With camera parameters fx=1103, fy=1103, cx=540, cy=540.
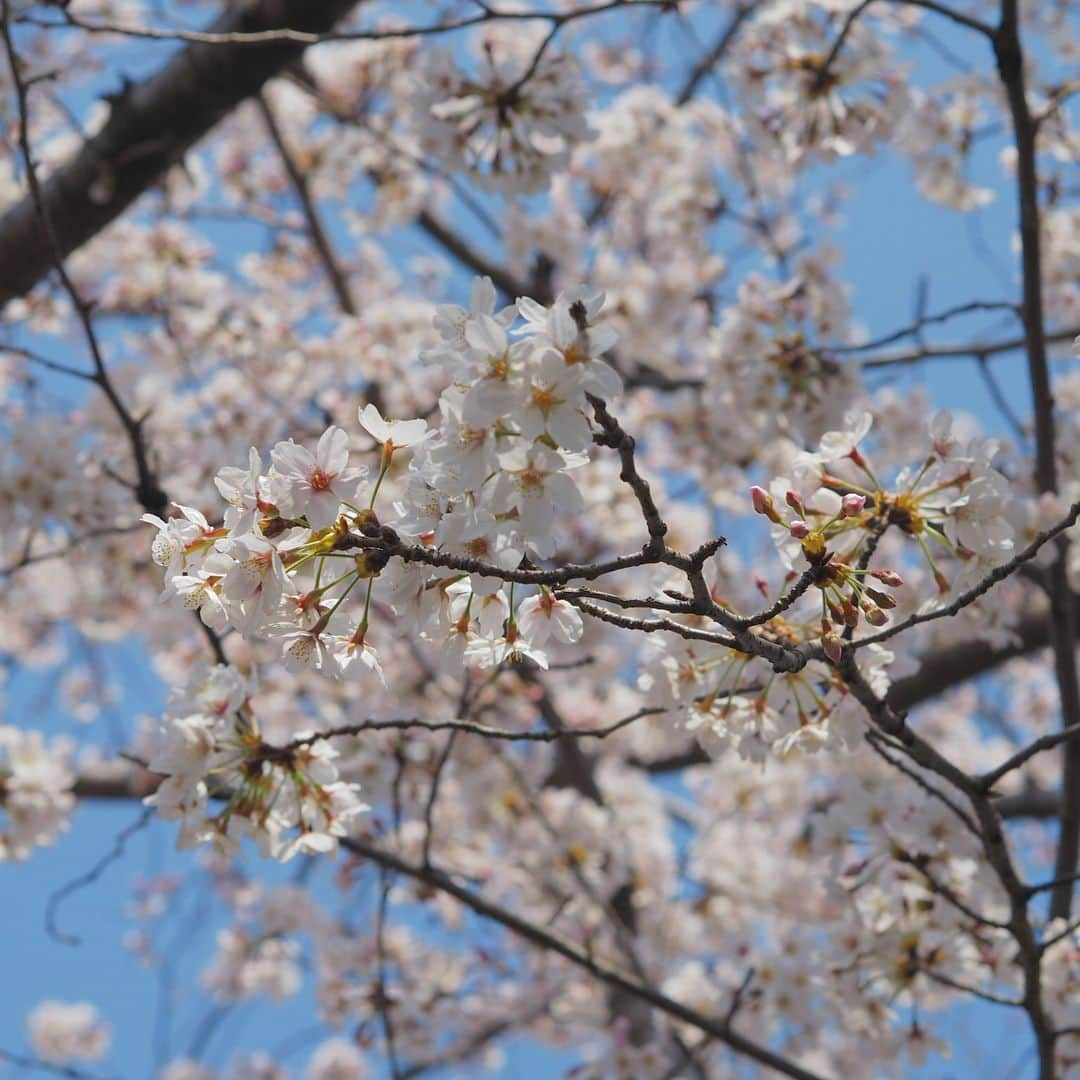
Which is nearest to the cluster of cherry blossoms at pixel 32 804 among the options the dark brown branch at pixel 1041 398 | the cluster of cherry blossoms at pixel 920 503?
the cluster of cherry blossoms at pixel 920 503

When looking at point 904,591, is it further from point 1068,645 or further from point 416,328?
point 416,328

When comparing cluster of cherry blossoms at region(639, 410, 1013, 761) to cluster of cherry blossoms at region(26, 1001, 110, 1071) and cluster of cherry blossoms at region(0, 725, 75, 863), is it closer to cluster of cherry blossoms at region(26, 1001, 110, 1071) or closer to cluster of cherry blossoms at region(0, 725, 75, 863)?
cluster of cherry blossoms at region(0, 725, 75, 863)

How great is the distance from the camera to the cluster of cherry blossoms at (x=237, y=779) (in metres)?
1.63

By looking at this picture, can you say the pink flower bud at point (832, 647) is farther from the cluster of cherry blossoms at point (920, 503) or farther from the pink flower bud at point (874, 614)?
the cluster of cherry blossoms at point (920, 503)

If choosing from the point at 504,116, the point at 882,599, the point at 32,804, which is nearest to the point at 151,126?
the point at 504,116

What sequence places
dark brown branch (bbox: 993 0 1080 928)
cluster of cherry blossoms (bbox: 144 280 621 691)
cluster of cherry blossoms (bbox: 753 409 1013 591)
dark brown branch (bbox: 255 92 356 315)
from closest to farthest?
cluster of cherry blossoms (bbox: 144 280 621 691)
cluster of cherry blossoms (bbox: 753 409 1013 591)
dark brown branch (bbox: 993 0 1080 928)
dark brown branch (bbox: 255 92 356 315)

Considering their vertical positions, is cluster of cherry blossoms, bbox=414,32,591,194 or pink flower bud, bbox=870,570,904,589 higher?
cluster of cherry blossoms, bbox=414,32,591,194

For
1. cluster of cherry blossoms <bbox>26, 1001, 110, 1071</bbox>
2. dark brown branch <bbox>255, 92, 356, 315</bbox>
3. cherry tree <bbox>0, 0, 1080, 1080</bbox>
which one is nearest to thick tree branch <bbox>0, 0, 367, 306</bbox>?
cherry tree <bbox>0, 0, 1080, 1080</bbox>

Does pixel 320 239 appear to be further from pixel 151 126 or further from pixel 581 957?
pixel 581 957

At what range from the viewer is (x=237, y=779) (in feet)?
5.50

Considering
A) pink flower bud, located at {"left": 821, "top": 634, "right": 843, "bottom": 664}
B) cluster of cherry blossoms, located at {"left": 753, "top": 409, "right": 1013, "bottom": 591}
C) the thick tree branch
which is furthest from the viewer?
the thick tree branch

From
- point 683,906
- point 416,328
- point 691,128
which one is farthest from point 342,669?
point 691,128

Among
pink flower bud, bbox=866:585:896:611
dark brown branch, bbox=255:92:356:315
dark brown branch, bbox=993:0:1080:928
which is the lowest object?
pink flower bud, bbox=866:585:896:611

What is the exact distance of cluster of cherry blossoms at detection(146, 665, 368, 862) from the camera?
163 centimetres
